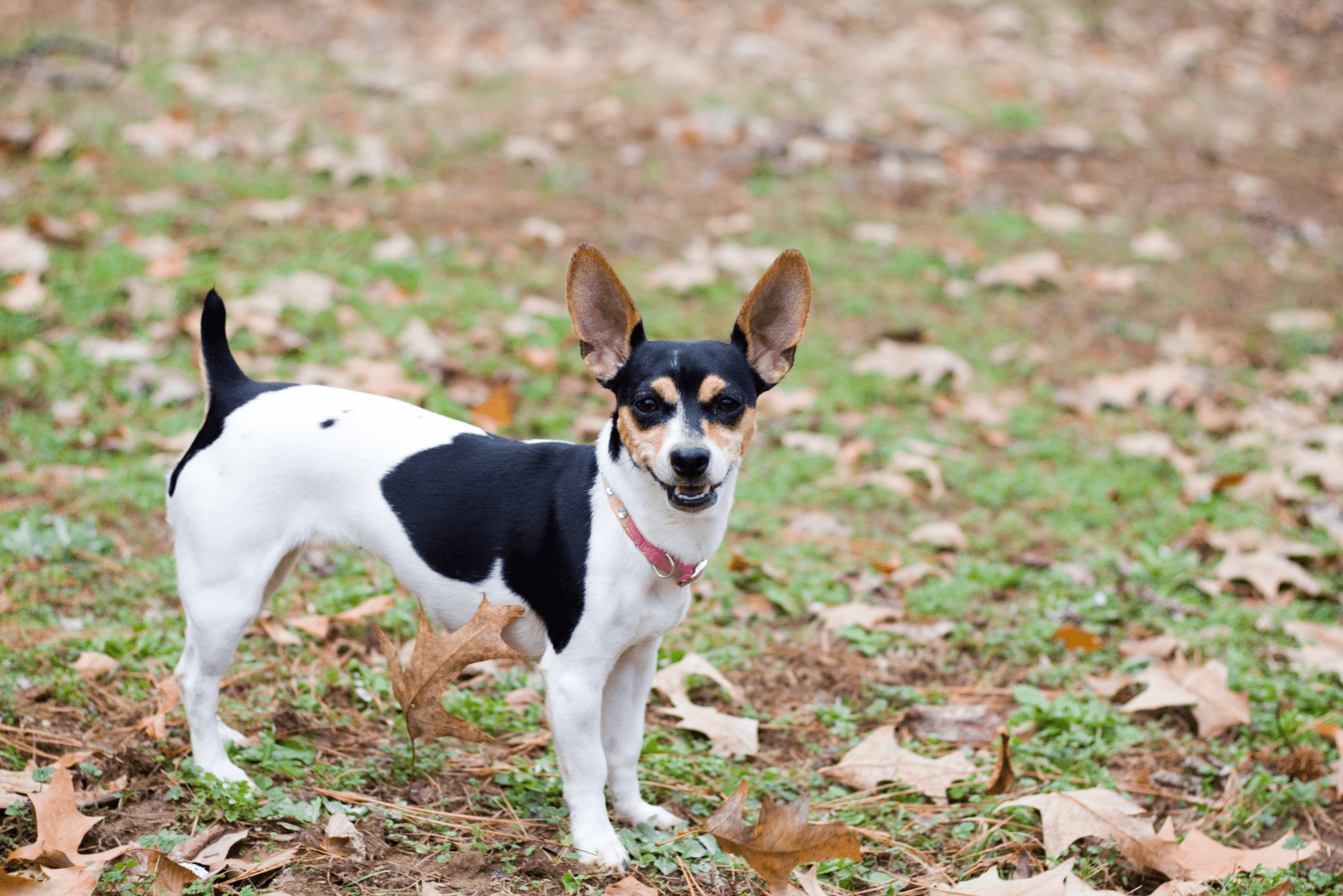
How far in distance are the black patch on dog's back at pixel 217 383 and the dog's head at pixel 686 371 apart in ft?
3.25

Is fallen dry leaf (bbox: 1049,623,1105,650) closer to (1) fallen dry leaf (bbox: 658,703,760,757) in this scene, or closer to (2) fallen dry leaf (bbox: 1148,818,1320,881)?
(2) fallen dry leaf (bbox: 1148,818,1320,881)

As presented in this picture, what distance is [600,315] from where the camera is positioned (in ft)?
9.86

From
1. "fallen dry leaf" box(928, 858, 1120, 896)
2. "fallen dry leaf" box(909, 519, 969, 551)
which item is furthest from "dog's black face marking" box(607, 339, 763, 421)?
"fallen dry leaf" box(909, 519, 969, 551)

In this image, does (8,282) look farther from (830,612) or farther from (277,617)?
(830,612)

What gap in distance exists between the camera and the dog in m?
2.87

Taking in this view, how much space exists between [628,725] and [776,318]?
4.01ft

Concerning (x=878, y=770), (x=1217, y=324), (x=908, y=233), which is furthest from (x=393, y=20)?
(x=878, y=770)

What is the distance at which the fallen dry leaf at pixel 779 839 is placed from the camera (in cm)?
256

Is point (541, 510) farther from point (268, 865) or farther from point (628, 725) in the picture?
point (268, 865)

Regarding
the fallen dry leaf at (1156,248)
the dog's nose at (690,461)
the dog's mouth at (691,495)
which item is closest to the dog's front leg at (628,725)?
the dog's mouth at (691,495)

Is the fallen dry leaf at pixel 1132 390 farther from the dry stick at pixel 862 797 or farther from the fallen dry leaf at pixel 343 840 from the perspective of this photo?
the fallen dry leaf at pixel 343 840

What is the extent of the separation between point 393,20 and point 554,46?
5.56 ft

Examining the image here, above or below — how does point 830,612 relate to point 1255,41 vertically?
below

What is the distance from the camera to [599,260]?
289 cm
